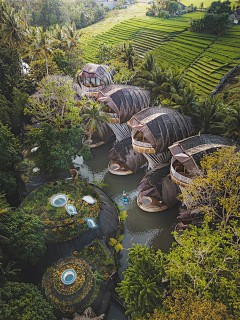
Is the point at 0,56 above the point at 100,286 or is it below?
above

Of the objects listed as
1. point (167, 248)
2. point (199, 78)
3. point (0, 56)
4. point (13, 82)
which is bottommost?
point (167, 248)

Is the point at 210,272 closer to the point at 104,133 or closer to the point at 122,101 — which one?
the point at 122,101

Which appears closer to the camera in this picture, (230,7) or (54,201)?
(54,201)

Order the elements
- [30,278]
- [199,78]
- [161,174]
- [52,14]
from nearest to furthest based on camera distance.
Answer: [30,278]
[161,174]
[199,78]
[52,14]

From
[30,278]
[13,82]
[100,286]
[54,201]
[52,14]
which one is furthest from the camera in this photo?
[52,14]

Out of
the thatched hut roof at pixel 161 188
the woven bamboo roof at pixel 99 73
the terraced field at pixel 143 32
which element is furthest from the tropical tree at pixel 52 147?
the terraced field at pixel 143 32

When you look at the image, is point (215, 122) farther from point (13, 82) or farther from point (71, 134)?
point (13, 82)

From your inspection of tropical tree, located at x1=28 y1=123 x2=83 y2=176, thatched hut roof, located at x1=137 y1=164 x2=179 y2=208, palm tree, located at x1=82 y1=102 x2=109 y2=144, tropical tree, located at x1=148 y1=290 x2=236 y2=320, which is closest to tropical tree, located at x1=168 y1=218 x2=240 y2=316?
tropical tree, located at x1=148 y1=290 x2=236 y2=320

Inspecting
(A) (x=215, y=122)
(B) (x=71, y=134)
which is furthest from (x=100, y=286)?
(A) (x=215, y=122)
